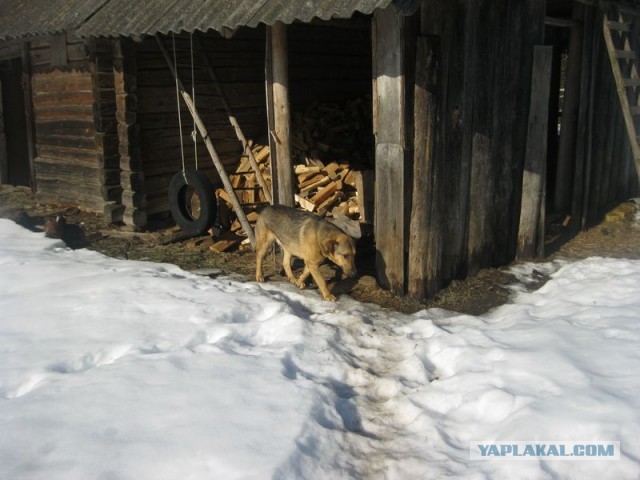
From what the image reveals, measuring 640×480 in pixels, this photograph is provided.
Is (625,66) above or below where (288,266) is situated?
above

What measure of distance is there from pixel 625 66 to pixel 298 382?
25.1ft

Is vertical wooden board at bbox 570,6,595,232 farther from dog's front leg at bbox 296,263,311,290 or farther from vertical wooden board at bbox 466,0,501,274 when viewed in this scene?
dog's front leg at bbox 296,263,311,290

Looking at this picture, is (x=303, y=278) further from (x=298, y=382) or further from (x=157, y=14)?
(x=157, y=14)

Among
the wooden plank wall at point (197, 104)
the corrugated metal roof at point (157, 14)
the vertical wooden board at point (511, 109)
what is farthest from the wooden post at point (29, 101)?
the vertical wooden board at point (511, 109)

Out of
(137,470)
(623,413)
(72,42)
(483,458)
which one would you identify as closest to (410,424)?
(483,458)

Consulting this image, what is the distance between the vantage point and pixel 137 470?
3.26 m

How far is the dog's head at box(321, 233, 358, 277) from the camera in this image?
243 inches

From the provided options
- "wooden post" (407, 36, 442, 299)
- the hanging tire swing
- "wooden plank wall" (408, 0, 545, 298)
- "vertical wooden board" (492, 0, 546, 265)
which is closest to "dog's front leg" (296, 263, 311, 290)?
"wooden post" (407, 36, 442, 299)

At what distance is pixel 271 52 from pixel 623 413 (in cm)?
512

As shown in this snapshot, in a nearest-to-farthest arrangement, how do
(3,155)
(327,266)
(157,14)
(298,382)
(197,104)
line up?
(298,382) → (327,266) → (157,14) → (197,104) → (3,155)

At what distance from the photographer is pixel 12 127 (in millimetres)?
13539

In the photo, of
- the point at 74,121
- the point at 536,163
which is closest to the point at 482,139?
the point at 536,163

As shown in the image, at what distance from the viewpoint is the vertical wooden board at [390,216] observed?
239 inches

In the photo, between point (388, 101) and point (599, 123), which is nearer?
point (388, 101)
